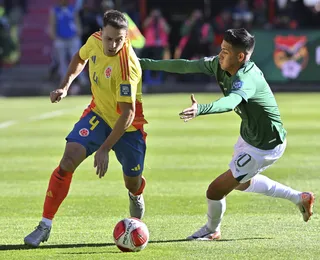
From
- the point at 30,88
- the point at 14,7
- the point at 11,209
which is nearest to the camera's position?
the point at 11,209

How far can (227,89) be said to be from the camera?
8188 millimetres

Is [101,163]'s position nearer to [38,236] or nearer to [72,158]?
[72,158]

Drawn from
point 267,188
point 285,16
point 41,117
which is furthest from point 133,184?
point 285,16

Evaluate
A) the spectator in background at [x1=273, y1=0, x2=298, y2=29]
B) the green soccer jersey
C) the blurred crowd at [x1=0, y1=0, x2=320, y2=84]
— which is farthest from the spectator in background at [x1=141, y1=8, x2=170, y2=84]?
the green soccer jersey

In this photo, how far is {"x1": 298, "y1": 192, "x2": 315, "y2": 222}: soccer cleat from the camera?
8789 mm

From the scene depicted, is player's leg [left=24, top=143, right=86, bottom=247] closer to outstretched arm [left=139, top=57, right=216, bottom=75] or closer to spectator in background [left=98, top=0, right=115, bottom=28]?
outstretched arm [left=139, top=57, right=216, bottom=75]

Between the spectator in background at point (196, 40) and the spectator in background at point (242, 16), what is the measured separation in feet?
2.69

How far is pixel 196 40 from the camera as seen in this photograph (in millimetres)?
27969

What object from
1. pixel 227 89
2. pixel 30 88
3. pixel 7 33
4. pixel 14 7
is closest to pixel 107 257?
pixel 227 89

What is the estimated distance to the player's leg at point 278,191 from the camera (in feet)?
28.8

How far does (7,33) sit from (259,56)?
8234 mm

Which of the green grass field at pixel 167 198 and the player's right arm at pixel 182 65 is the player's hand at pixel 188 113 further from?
the player's right arm at pixel 182 65

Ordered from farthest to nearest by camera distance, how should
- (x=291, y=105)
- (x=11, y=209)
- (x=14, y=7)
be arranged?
(x=14, y=7), (x=291, y=105), (x=11, y=209)

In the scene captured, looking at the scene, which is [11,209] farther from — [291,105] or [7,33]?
[7,33]
